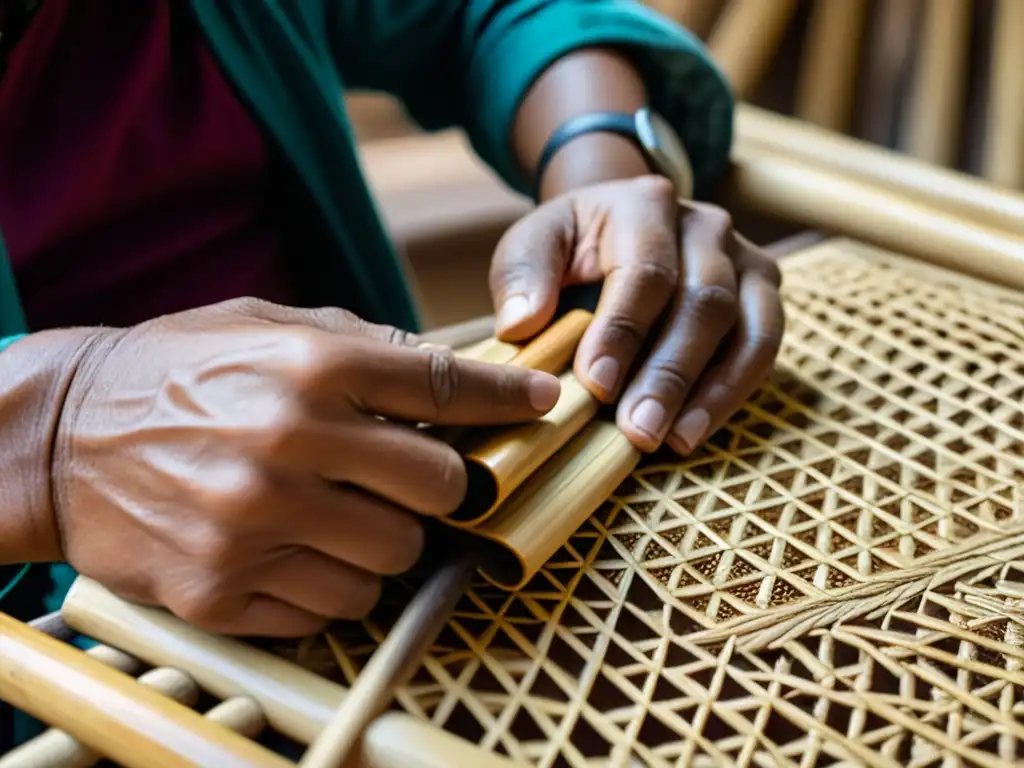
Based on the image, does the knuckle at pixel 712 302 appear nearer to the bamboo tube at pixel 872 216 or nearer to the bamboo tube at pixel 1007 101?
the bamboo tube at pixel 872 216

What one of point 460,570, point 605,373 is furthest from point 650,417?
point 460,570

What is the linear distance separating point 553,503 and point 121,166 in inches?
14.4

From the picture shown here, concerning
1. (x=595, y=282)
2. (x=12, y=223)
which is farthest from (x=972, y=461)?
(x=12, y=223)

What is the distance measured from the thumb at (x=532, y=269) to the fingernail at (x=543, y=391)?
79mm

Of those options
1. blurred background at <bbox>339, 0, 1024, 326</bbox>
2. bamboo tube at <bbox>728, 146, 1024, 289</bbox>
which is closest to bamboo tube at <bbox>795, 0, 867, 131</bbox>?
blurred background at <bbox>339, 0, 1024, 326</bbox>

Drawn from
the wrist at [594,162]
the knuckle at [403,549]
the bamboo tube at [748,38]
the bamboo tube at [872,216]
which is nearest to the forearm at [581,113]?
the wrist at [594,162]

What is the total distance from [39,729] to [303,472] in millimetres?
249

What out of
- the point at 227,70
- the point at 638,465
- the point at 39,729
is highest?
the point at 227,70

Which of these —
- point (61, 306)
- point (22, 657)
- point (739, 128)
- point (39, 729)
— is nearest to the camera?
point (22, 657)

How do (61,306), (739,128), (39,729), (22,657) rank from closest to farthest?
(22,657) < (39,729) < (61,306) < (739,128)

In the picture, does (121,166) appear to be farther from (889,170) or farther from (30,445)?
(889,170)

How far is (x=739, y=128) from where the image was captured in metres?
0.82

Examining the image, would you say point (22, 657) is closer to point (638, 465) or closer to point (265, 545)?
point (265, 545)

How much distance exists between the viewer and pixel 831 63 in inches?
35.6
